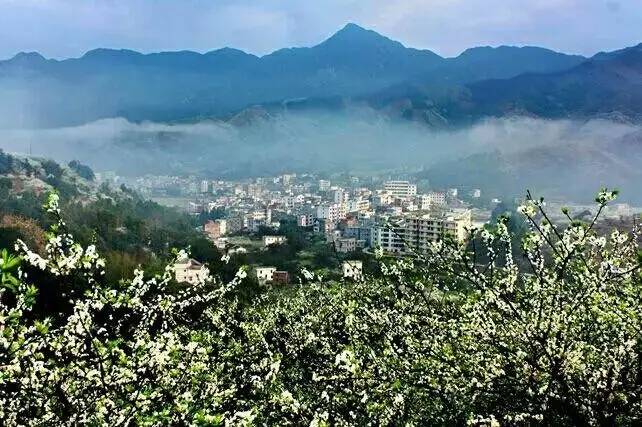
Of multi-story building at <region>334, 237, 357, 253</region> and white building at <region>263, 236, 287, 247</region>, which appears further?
multi-story building at <region>334, 237, 357, 253</region>

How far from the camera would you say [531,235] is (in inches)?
310

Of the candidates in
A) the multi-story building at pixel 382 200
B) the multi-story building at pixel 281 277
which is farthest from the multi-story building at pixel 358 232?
the multi-story building at pixel 382 200

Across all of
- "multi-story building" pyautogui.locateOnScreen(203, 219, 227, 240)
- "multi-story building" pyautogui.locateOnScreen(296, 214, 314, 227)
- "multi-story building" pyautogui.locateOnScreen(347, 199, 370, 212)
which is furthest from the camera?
"multi-story building" pyautogui.locateOnScreen(347, 199, 370, 212)

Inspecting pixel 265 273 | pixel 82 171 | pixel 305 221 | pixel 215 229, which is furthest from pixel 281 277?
pixel 82 171

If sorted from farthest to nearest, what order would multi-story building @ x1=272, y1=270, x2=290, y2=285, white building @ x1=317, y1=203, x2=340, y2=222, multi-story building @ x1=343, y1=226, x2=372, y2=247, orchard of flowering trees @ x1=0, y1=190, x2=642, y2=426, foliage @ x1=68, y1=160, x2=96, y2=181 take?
foliage @ x1=68, y1=160, x2=96, y2=181
white building @ x1=317, y1=203, x2=340, y2=222
multi-story building @ x1=343, y1=226, x2=372, y2=247
multi-story building @ x1=272, y1=270, x2=290, y2=285
orchard of flowering trees @ x1=0, y1=190, x2=642, y2=426

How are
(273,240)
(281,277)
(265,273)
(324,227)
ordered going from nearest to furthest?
(281,277), (265,273), (273,240), (324,227)

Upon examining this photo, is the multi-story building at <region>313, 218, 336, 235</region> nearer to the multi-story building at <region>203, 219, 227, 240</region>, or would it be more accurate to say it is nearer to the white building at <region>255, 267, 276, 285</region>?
the multi-story building at <region>203, 219, 227, 240</region>

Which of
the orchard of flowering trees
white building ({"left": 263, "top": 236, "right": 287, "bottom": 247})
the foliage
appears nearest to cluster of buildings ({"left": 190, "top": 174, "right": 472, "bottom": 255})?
white building ({"left": 263, "top": 236, "right": 287, "bottom": 247})

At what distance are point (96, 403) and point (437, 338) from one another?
461 cm

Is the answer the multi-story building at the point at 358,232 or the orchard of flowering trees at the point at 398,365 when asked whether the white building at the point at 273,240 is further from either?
the orchard of flowering trees at the point at 398,365

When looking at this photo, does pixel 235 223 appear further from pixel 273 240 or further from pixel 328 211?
pixel 273 240

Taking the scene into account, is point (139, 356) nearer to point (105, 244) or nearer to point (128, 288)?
point (128, 288)

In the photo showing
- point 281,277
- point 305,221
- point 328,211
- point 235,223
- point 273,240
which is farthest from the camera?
point 328,211

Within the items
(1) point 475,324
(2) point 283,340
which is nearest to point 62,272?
(1) point 475,324
